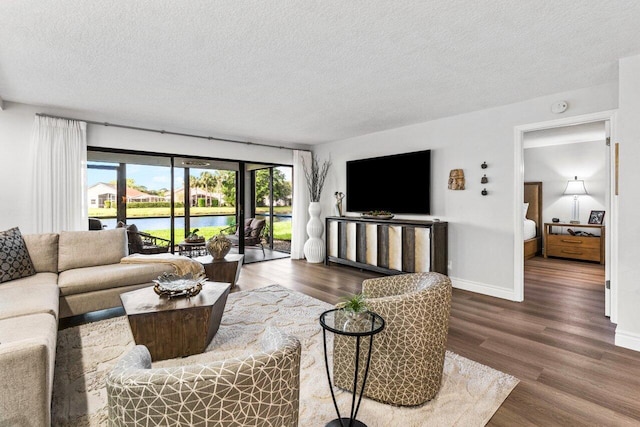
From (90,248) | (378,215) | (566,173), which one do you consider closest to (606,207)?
(378,215)

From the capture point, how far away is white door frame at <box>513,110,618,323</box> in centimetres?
312

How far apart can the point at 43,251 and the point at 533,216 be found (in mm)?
8636

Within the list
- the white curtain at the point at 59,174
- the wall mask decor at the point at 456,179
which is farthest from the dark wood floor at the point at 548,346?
the white curtain at the point at 59,174

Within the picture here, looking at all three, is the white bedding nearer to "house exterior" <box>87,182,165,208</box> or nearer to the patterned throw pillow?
"house exterior" <box>87,182,165,208</box>

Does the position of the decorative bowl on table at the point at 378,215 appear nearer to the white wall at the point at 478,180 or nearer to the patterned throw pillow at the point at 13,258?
the white wall at the point at 478,180

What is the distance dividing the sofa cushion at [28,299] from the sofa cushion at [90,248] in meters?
0.59

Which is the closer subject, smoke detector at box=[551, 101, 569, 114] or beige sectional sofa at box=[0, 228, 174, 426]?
beige sectional sofa at box=[0, 228, 174, 426]

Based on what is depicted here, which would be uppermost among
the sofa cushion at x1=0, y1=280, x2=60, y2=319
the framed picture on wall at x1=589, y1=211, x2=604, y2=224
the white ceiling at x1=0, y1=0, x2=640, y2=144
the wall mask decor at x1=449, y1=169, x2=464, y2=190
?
the white ceiling at x1=0, y1=0, x2=640, y2=144

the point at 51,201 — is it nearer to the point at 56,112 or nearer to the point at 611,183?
the point at 56,112

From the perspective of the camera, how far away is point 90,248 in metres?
3.67

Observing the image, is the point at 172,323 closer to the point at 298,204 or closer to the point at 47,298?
the point at 47,298

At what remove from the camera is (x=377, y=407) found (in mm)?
1867

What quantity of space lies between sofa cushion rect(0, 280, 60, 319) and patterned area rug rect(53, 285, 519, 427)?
1.38 feet

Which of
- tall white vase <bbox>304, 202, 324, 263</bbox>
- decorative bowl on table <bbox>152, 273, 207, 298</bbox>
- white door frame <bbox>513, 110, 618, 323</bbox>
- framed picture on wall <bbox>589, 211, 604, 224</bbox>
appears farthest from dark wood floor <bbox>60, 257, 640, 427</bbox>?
framed picture on wall <bbox>589, 211, 604, 224</bbox>
